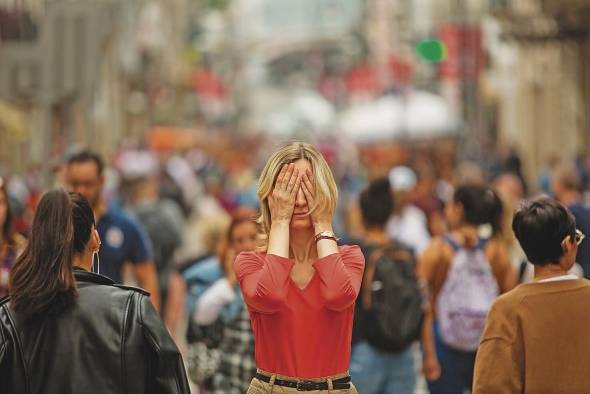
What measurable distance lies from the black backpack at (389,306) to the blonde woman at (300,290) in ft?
8.71

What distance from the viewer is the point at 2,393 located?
5.32 metres

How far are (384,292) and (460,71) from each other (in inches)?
907

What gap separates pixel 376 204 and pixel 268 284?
353 cm

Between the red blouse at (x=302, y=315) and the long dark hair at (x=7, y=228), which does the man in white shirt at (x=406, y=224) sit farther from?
the red blouse at (x=302, y=315)

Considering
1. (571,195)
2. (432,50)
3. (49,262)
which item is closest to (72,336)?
(49,262)

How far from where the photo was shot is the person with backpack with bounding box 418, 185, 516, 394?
8727mm

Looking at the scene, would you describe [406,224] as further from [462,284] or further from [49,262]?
[49,262]

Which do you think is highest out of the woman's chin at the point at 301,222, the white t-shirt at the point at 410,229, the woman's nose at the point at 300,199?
the woman's nose at the point at 300,199

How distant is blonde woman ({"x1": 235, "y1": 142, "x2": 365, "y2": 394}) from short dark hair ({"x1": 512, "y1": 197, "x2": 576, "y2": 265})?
2.32 feet

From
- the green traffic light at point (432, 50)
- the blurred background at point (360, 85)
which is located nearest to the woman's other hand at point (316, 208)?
the blurred background at point (360, 85)

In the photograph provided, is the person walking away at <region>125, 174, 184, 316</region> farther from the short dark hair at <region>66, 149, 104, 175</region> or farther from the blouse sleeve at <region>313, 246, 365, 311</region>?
the blouse sleeve at <region>313, 246, 365, 311</region>

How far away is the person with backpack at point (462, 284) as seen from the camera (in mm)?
8727

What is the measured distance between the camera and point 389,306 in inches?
333

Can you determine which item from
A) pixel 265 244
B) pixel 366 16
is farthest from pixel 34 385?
pixel 366 16
